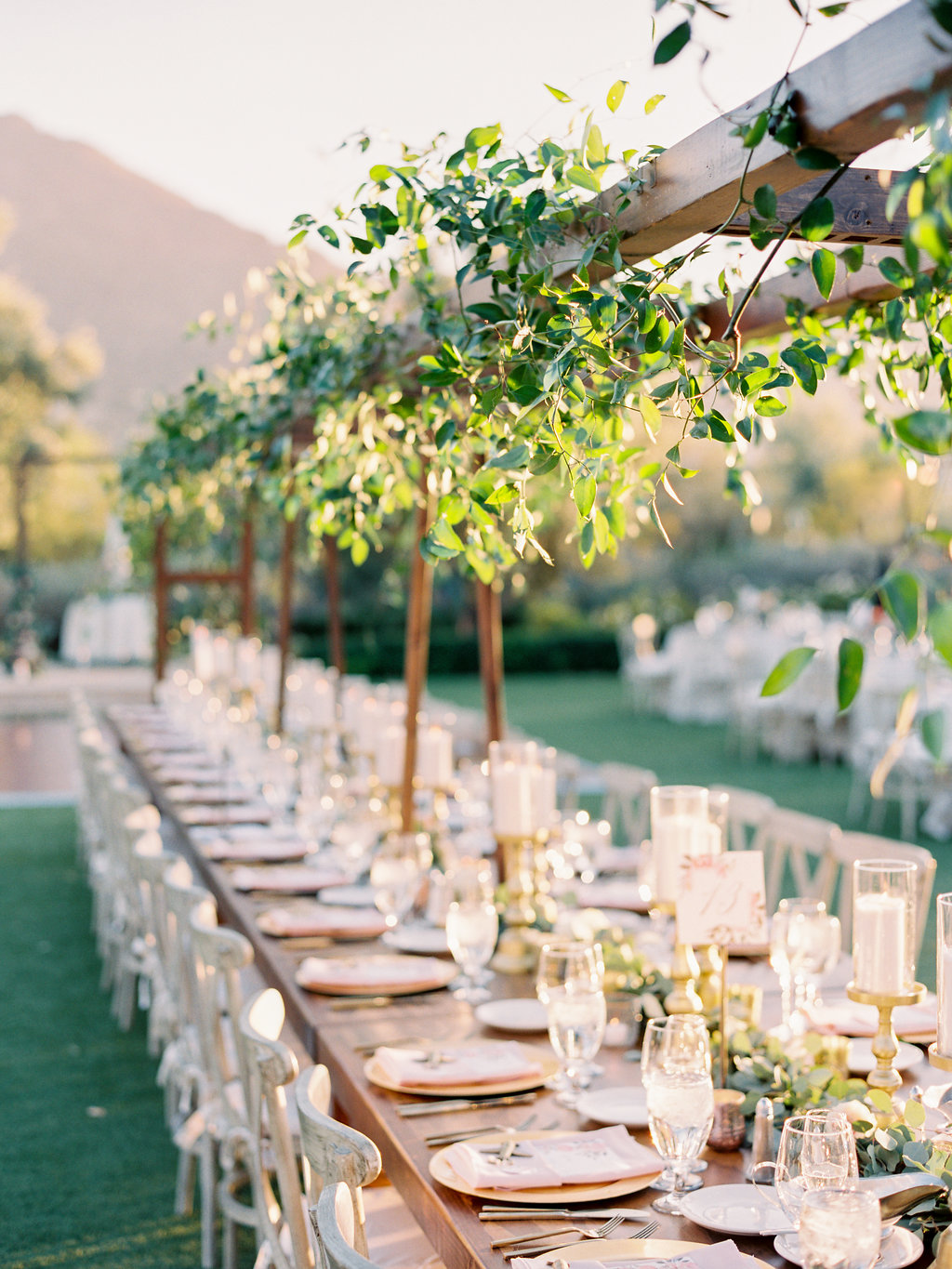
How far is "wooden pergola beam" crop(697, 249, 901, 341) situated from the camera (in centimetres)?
242

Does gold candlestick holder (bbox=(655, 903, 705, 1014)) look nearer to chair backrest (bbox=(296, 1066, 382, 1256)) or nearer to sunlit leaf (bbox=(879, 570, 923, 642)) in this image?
chair backrest (bbox=(296, 1066, 382, 1256))

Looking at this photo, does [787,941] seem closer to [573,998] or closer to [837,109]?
[573,998]

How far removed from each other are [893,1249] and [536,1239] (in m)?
0.42

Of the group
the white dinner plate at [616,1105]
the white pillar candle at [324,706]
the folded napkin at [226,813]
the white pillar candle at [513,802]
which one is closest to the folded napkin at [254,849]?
the folded napkin at [226,813]

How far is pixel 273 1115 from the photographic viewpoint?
6.79 feet

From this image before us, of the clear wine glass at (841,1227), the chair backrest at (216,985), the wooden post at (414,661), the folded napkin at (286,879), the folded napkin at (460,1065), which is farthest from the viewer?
the wooden post at (414,661)

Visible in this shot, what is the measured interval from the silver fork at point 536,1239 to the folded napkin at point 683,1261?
0.03 m

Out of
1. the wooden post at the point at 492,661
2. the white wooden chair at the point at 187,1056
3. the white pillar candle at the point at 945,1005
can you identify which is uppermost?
the wooden post at the point at 492,661

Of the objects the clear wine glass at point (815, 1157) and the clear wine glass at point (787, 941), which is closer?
the clear wine glass at point (815, 1157)

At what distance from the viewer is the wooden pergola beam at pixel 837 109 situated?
1.23m

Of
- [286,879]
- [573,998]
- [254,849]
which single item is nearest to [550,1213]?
[573,998]

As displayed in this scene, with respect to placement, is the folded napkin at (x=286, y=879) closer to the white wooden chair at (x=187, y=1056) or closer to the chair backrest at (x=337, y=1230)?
the white wooden chair at (x=187, y=1056)

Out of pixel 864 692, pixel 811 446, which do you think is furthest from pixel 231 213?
pixel 864 692

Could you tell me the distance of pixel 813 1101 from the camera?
1.92 metres
